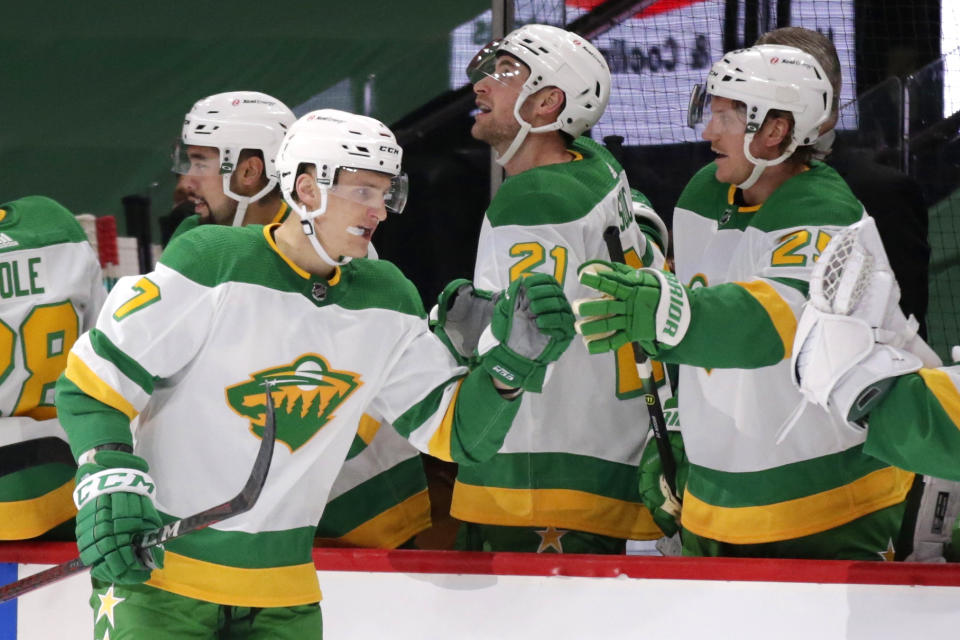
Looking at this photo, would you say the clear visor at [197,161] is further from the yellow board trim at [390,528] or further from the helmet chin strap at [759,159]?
the helmet chin strap at [759,159]

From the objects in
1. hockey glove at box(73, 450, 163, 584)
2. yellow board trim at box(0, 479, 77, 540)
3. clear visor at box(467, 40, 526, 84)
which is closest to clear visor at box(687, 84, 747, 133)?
clear visor at box(467, 40, 526, 84)

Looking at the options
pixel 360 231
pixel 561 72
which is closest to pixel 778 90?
pixel 561 72

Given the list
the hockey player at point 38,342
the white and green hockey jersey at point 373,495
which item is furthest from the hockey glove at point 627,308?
the hockey player at point 38,342

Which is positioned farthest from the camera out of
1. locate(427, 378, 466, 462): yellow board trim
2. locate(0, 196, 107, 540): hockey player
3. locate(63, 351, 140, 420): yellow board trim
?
locate(0, 196, 107, 540): hockey player

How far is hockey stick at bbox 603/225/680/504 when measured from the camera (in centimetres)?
303

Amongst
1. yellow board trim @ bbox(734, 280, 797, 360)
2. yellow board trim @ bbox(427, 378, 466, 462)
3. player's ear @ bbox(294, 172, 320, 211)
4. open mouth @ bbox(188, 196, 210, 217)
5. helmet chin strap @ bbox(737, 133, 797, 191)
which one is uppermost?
helmet chin strap @ bbox(737, 133, 797, 191)

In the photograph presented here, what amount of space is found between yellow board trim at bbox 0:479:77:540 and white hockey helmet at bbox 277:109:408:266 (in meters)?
0.98

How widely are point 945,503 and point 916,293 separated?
2.88 feet

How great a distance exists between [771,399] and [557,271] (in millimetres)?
477

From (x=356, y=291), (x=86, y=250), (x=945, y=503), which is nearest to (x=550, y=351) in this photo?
(x=356, y=291)

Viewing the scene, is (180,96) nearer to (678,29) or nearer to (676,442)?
(678,29)

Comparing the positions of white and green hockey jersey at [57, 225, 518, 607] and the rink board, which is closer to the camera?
white and green hockey jersey at [57, 225, 518, 607]

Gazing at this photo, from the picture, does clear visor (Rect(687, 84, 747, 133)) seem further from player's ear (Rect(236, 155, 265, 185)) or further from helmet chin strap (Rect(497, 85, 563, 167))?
player's ear (Rect(236, 155, 265, 185))

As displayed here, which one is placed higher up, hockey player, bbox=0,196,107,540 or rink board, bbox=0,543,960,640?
hockey player, bbox=0,196,107,540
